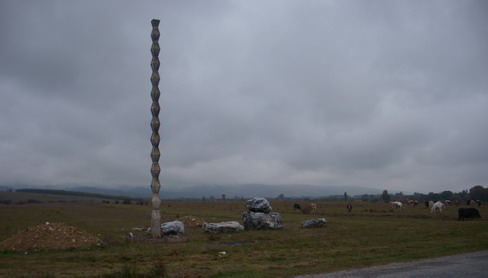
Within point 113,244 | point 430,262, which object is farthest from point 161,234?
point 430,262

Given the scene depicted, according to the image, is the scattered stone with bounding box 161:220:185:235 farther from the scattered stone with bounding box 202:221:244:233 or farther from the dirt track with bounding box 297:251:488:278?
the dirt track with bounding box 297:251:488:278

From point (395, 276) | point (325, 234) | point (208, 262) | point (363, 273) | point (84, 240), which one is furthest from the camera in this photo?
point (325, 234)

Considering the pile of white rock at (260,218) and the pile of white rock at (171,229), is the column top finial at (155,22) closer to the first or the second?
the pile of white rock at (171,229)

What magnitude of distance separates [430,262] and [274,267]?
555 cm

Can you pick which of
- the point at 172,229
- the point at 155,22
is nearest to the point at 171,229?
the point at 172,229

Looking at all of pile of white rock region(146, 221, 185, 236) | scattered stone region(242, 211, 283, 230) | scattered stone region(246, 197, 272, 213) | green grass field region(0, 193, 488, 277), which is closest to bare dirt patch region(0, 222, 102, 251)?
green grass field region(0, 193, 488, 277)

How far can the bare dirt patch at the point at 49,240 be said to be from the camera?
2248cm

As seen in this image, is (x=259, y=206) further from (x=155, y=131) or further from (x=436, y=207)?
(x=436, y=207)

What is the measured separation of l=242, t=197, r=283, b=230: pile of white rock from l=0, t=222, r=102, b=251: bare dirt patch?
45.3ft

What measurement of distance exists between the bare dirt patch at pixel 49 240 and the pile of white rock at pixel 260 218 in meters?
13.8

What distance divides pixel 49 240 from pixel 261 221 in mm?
16492

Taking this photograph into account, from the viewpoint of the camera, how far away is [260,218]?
116 ft

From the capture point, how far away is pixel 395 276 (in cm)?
1292

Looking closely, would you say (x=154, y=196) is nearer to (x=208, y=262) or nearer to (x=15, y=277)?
(x=208, y=262)
